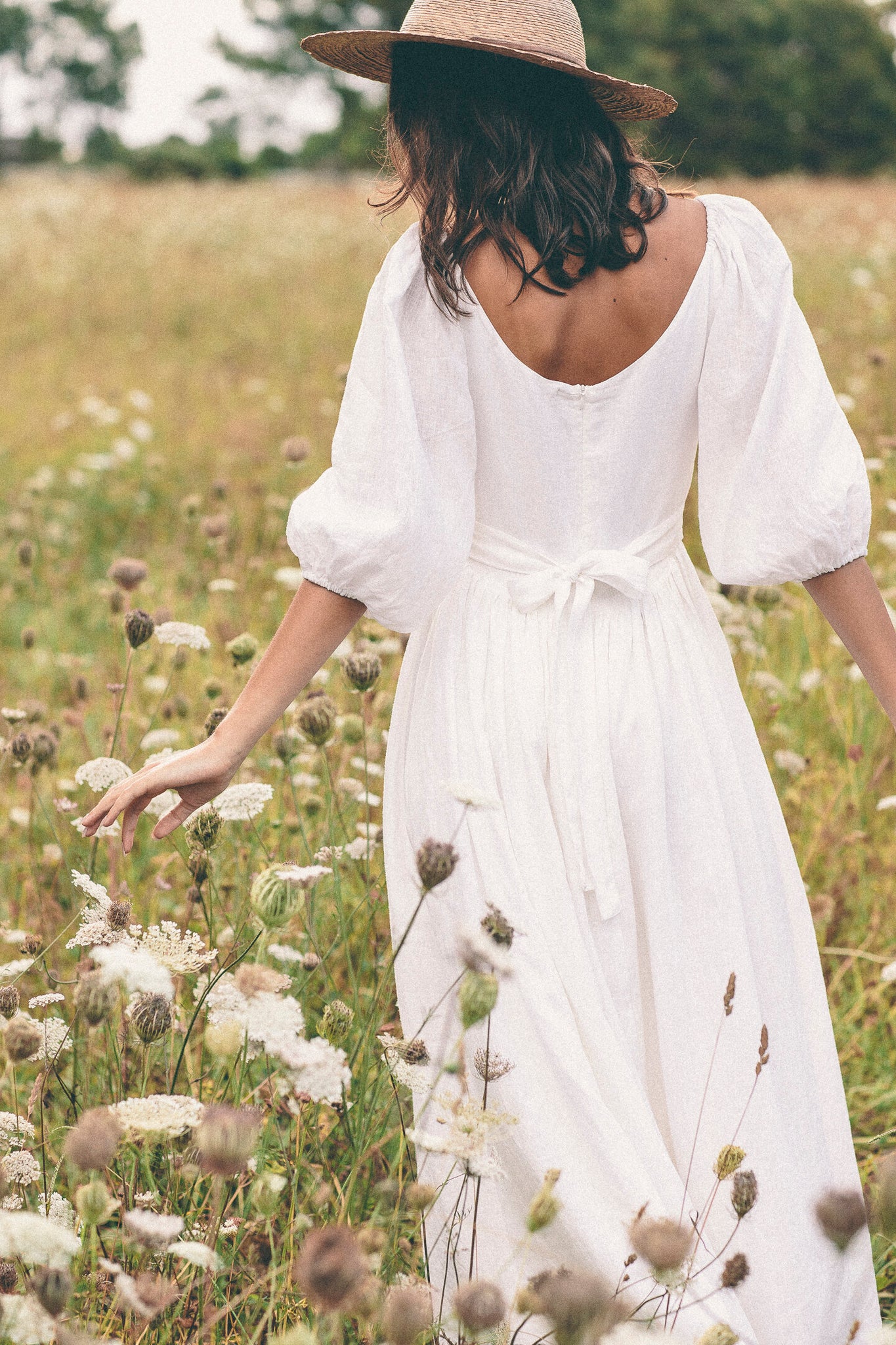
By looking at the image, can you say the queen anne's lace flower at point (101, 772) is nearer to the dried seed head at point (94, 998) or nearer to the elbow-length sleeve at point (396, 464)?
the elbow-length sleeve at point (396, 464)

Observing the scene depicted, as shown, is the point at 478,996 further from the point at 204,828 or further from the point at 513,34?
the point at 513,34

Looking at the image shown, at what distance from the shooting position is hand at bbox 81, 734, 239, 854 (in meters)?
1.25

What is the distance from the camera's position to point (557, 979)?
1.31 m

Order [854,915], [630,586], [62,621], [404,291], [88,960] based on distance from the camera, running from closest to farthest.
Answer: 1. [404,291]
2. [630,586]
3. [88,960]
4. [854,915]
5. [62,621]

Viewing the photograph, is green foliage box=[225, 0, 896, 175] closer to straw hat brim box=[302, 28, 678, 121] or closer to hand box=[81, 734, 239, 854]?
straw hat brim box=[302, 28, 678, 121]

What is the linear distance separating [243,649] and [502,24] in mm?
901

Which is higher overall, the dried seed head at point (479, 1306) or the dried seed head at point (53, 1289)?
the dried seed head at point (479, 1306)

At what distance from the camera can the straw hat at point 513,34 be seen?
1.25 meters

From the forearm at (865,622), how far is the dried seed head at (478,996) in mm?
622

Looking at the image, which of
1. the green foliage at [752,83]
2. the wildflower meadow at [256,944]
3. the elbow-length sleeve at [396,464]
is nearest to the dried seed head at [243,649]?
the wildflower meadow at [256,944]

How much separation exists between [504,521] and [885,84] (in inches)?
1376

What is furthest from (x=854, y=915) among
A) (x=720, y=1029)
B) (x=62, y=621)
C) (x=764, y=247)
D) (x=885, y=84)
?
(x=885, y=84)

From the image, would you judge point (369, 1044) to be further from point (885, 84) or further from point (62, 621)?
point (885, 84)

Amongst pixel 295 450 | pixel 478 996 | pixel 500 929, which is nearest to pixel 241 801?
pixel 500 929
